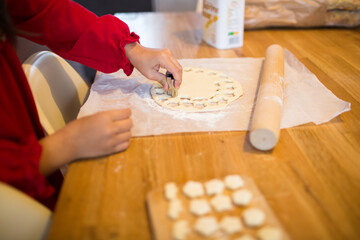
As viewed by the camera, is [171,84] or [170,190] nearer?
[170,190]

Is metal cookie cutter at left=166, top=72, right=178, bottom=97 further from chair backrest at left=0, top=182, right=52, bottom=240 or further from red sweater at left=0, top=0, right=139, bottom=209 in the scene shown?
chair backrest at left=0, top=182, right=52, bottom=240

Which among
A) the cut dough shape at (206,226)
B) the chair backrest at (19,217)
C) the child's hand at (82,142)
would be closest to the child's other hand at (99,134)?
the child's hand at (82,142)

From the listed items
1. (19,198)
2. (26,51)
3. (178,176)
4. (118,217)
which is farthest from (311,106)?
(26,51)

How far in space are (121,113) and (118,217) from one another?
8.5 inches

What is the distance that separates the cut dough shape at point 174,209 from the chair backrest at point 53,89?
397 mm

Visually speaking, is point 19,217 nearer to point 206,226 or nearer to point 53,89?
point 206,226

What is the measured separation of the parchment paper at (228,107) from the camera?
0.69 metres

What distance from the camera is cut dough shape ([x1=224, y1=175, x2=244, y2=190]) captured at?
50 centimetres

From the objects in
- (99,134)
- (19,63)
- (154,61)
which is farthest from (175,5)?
(99,134)

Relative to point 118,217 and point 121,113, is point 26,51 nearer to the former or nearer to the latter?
point 121,113

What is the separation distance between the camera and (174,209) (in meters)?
0.46

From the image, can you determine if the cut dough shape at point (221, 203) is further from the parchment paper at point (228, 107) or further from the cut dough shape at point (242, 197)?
the parchment paper at point (228, 107)

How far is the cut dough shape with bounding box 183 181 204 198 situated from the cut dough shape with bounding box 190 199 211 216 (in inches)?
0.5

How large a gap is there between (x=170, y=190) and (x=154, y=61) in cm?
42
